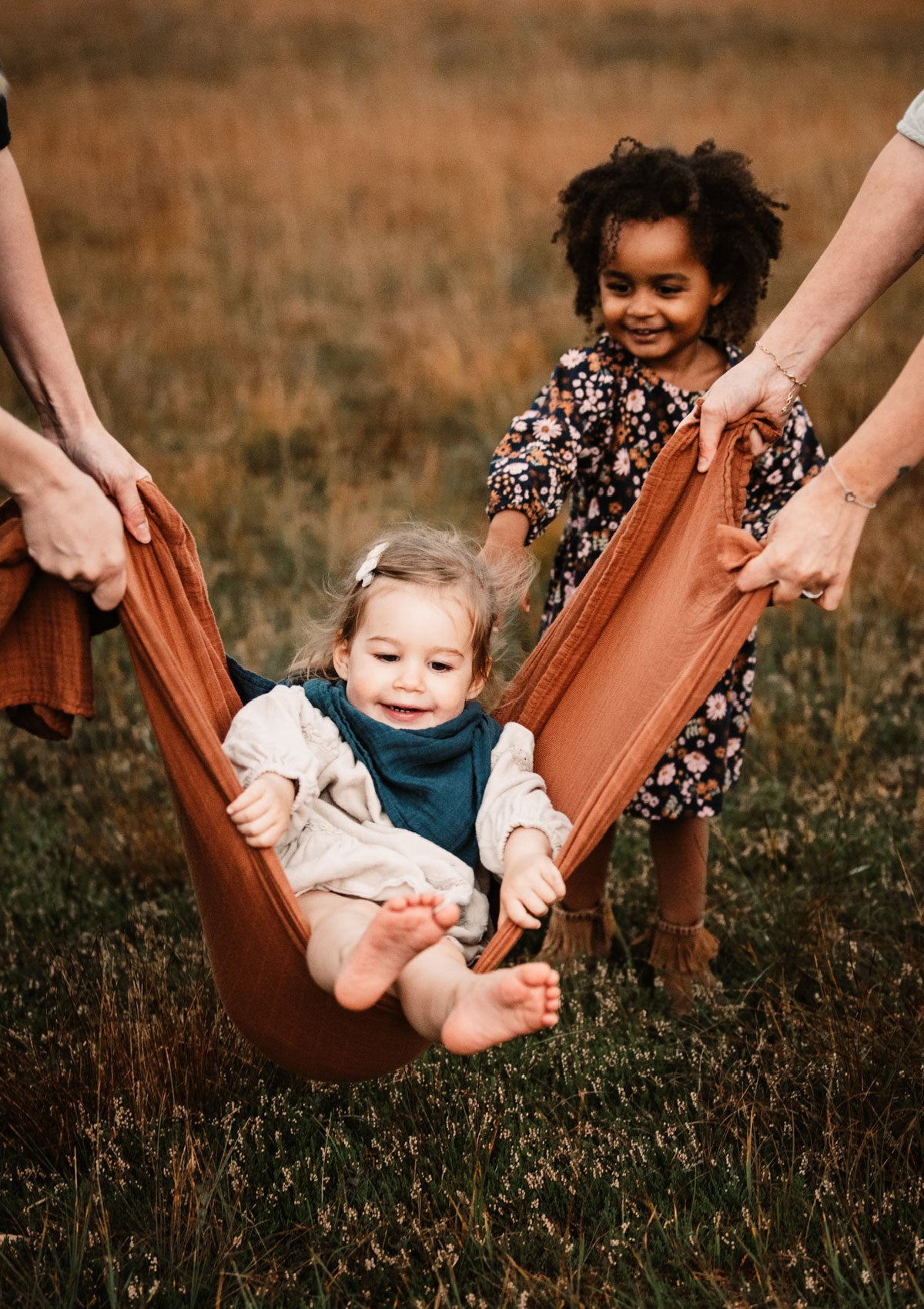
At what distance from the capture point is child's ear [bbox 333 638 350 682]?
238 cm

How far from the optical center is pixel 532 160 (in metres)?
9.73

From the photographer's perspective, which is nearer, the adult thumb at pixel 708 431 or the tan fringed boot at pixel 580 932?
the adult thumb at pixel 708 431

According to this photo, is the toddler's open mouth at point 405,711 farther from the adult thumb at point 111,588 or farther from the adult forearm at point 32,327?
the adult forearm at point 32,327

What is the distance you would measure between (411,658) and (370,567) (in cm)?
21

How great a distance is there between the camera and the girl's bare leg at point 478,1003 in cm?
167

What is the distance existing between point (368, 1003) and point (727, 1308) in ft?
2.22

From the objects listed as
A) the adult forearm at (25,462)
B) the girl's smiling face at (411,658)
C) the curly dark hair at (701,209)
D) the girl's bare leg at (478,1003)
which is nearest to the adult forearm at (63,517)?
the adult forearm at (25,462)

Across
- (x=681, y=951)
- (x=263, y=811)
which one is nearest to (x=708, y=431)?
(x=263, y=811)

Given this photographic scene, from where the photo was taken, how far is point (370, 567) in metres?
2.37

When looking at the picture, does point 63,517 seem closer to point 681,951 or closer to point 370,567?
point 370,567

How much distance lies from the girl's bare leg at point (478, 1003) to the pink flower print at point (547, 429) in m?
1.16

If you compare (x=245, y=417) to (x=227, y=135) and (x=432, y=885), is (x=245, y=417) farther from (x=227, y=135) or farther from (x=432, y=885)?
(x=227, y=135)

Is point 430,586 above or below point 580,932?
above

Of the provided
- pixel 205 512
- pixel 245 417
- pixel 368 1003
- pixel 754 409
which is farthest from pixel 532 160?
pixel 368 1003
